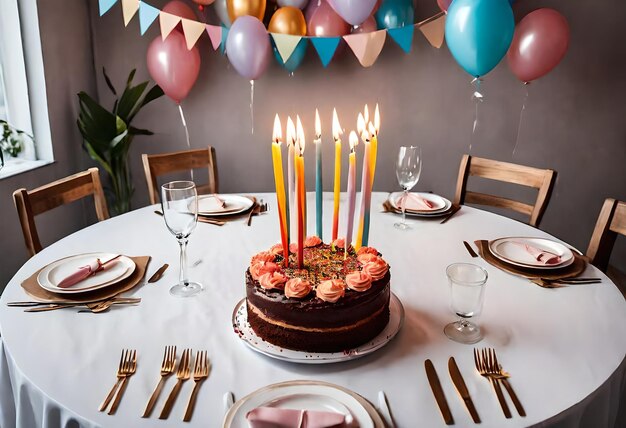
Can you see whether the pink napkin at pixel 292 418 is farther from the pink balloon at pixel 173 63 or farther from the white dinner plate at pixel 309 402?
the pink balloon at pixel 173 63

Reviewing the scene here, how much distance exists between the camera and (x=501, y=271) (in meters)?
1.46

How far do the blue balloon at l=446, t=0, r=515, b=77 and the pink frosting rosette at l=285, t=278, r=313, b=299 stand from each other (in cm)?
167

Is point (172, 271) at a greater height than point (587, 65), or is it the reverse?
point (587, 65)

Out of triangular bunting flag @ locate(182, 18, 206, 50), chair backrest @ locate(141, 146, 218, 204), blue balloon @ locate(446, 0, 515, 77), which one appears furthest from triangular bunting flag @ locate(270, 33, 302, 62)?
blue balloon @ locate(446, 0, 515, 77)

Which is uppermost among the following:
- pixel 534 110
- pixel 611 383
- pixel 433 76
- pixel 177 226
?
pixel 433 76

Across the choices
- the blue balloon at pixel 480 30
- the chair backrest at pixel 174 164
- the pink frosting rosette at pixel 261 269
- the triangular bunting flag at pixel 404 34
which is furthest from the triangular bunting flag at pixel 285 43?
the pink frosting rosette at pixel 261 269

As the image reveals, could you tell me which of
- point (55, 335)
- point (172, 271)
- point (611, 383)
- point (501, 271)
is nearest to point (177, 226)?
point (172, 271)

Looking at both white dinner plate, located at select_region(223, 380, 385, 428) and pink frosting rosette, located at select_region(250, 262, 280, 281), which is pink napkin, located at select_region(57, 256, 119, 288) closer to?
pink frosting rosette, located at select_region(250, 262, 280, 281)

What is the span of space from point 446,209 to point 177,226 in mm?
1063

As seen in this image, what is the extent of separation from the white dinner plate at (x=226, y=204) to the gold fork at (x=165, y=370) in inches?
33.6

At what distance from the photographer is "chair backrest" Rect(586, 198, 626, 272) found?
161 centimetres

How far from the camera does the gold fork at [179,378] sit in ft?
2.91

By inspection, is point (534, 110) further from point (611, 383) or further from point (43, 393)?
point (43, 393)

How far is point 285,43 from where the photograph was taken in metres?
2.65
